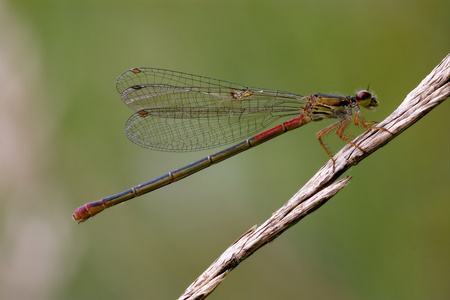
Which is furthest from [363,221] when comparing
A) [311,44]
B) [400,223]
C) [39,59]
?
[39,59]

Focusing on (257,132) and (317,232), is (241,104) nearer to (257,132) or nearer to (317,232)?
(257,132)

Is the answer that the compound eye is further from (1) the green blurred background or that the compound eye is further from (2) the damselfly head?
(1) the green blurred background

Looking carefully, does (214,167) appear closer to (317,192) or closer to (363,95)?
(363,95)

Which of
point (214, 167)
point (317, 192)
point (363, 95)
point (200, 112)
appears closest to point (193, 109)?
point (200, 112)

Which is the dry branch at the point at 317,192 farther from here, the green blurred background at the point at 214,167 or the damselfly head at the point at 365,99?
the green blurred background at the point at 214,167

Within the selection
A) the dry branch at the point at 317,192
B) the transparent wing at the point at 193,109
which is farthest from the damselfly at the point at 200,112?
the dry branch at the point at 317,192

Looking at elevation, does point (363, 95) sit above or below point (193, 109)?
below

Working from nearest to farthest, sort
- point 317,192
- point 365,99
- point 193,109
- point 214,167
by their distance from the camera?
point 317,192 < point 365,99 < point 193,109 < point 214,167
